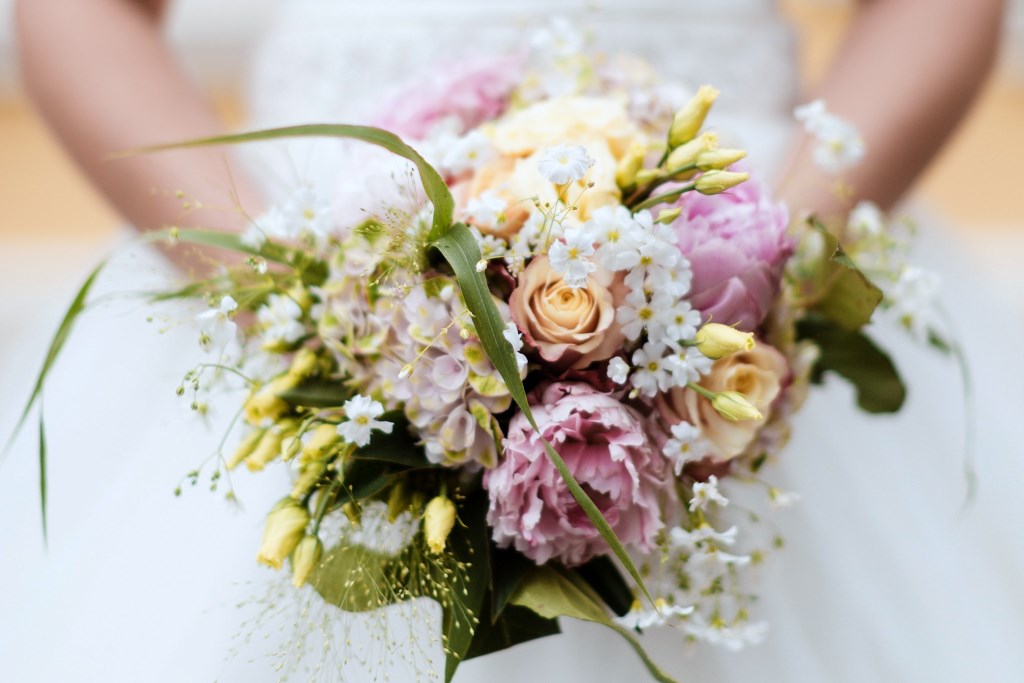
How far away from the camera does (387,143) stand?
40 centimetres

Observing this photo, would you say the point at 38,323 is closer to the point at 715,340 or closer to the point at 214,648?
the point at 214,648

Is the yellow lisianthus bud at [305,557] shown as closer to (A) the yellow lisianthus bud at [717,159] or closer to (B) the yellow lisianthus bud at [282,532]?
(B) the yellow lisianthus bud at [282,532]

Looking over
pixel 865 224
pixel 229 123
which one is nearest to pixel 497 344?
pixel 865 224

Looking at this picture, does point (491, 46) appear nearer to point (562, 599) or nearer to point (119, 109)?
point (119, 109)

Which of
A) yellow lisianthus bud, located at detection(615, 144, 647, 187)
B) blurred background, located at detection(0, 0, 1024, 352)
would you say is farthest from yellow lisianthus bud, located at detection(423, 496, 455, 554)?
blurred background, located at detection(0, 0, 1024, 352)

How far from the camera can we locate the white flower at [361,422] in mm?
419

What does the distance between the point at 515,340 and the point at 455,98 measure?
28 cm

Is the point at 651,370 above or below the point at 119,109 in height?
above

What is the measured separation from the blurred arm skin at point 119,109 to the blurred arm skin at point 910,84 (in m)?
0.54

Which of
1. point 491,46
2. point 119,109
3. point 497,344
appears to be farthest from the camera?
point 491,46

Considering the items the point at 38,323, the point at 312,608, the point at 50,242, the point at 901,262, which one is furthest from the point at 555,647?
Result: the point at 50,242

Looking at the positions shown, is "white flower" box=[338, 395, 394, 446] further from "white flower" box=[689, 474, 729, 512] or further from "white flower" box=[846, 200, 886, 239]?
"white flower" box=[846, 200, 886, 239]

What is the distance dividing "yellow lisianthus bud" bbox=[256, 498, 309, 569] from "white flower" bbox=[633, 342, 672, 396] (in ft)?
0.64

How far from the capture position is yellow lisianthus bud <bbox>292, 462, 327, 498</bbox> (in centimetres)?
45
